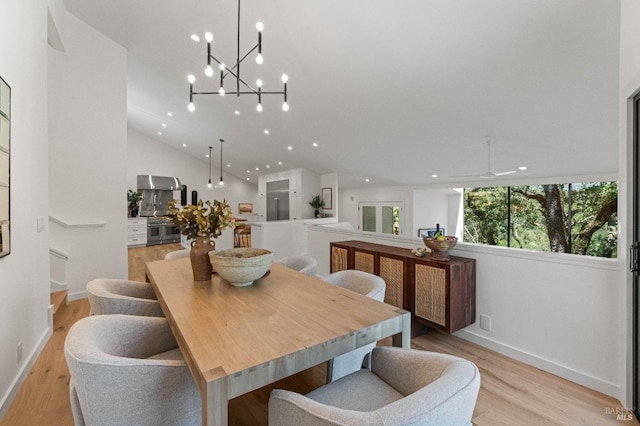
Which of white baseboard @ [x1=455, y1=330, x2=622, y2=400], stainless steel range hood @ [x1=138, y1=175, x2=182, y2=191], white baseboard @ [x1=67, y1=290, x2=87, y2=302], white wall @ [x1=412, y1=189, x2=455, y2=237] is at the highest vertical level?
stainless steel range hood @ [x1=138, y1=175, x2=182, y2=191]

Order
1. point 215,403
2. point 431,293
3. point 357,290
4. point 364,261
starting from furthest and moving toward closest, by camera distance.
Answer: point 364,261, point 431,293, point 357,290, point 215,403

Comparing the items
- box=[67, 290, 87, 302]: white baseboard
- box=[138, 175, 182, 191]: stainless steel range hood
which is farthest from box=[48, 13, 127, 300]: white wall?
box=[138, 175, 182, 191]: stainless steel range hood

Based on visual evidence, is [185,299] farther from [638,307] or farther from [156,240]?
[156,240]

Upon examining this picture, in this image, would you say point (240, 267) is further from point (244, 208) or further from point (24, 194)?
point (244, 208)

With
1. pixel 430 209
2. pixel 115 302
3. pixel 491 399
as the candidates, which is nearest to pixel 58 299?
pixel 115 302

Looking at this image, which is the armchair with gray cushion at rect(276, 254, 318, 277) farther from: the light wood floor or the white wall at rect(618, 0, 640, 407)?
the white wall at rect(618, 0, 640, 407)

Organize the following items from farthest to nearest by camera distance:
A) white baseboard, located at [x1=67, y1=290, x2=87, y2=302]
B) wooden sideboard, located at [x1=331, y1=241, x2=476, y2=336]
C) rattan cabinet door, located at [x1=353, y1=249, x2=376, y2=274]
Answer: white baseboard, located at [x1=67, y1=290, x2=87, y2=302] < rattan cabinet door, located at [x1=353, y1=249, x2=376, y2=274] < wooden sideboard, located at [x1=331, y1=241, x2=476, y2=336]

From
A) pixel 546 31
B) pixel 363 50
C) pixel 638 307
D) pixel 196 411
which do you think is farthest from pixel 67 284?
pixel 546 31

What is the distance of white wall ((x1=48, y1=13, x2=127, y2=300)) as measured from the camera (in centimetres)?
376

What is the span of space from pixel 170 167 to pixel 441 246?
979 centimetres

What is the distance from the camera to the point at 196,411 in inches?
48.6

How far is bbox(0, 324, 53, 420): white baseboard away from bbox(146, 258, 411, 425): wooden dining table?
3.49ft

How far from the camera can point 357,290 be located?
2057mm

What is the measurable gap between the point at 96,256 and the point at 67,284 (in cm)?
44
